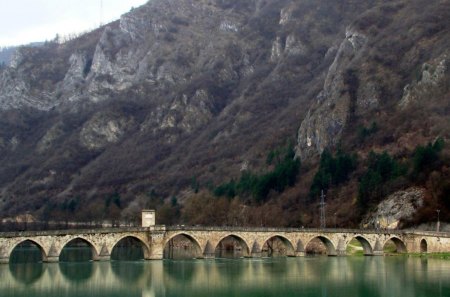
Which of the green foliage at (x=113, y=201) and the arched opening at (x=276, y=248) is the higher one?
the green foliage at (x=113, y=201)

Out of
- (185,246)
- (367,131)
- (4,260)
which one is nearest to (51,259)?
(4,260)

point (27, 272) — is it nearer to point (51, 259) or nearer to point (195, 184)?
point (51, 259)

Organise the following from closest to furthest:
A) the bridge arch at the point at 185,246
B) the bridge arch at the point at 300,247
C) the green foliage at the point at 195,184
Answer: the bridge arch at the point at 185,246 → the bridge arch at the point at 300,247 → the green foliage at the point at 195,184

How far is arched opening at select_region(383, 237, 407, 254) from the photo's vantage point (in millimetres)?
102750

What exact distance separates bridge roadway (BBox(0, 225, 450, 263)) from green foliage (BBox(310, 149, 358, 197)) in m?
21.0

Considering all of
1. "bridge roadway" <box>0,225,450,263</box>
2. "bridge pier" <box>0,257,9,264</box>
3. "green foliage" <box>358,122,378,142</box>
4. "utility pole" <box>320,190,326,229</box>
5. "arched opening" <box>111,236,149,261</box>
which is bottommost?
"arched opening" <box>111,236,149,261</box>

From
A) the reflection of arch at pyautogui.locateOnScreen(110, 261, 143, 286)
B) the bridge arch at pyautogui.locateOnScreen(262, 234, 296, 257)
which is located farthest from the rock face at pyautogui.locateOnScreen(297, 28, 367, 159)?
the reflection of arch at pyautogui.locateOnScreen(110, 261, 143, 286)

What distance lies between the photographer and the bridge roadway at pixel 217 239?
88.2 metres

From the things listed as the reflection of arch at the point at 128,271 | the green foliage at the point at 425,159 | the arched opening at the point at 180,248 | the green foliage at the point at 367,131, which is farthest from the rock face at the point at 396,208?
the reflection of arch at the point at 128,271

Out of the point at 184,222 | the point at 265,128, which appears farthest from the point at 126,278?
the point at 265,128

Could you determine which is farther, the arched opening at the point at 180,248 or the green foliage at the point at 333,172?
the green foliage at the point at 333,172

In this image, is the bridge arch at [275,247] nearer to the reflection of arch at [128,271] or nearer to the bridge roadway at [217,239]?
the bridge roadway at [217,239]

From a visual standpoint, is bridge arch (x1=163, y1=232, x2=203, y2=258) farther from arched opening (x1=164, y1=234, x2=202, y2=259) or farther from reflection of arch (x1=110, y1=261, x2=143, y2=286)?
reflection of arch (x1=110, y1=261, x2=143, y2=286)

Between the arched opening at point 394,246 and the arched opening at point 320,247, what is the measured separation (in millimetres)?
7631
